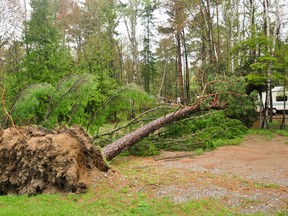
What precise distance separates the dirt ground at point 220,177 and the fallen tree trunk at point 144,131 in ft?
1.42

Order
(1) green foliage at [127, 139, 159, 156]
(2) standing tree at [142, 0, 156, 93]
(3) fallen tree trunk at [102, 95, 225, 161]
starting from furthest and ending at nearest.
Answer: (2) standing tree at [142, 0, 156, 93] → (1) green foliage at [127, 139, 159, 156] → (3) fallen tree trunk at [102, 95, 225, 161]

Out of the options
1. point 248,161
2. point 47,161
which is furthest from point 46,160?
point 248,161

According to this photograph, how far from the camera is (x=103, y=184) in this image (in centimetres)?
524

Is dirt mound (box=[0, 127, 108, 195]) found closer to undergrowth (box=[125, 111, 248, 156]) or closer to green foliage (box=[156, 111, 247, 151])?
undergrowth (box=[125, 111, 248, 156])

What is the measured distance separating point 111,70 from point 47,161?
39.1ft

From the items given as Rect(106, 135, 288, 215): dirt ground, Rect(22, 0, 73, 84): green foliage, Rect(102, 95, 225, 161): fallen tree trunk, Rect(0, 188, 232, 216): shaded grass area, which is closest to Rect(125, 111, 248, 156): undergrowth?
Rect(102, 95, 225, 161): fallen tree trunk

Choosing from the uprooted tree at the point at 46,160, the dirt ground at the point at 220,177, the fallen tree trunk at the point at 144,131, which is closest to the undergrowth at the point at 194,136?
the fallen tree trunk at the point at 144,131

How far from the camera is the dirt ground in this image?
176 inches

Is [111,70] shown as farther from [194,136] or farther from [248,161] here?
[248,161]

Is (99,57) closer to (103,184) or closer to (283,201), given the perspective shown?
(103,184)

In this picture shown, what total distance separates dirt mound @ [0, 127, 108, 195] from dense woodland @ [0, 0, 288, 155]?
0.97m

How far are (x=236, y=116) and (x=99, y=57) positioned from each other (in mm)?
9827

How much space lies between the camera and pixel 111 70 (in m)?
16.7

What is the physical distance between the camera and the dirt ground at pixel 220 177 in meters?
4.47
